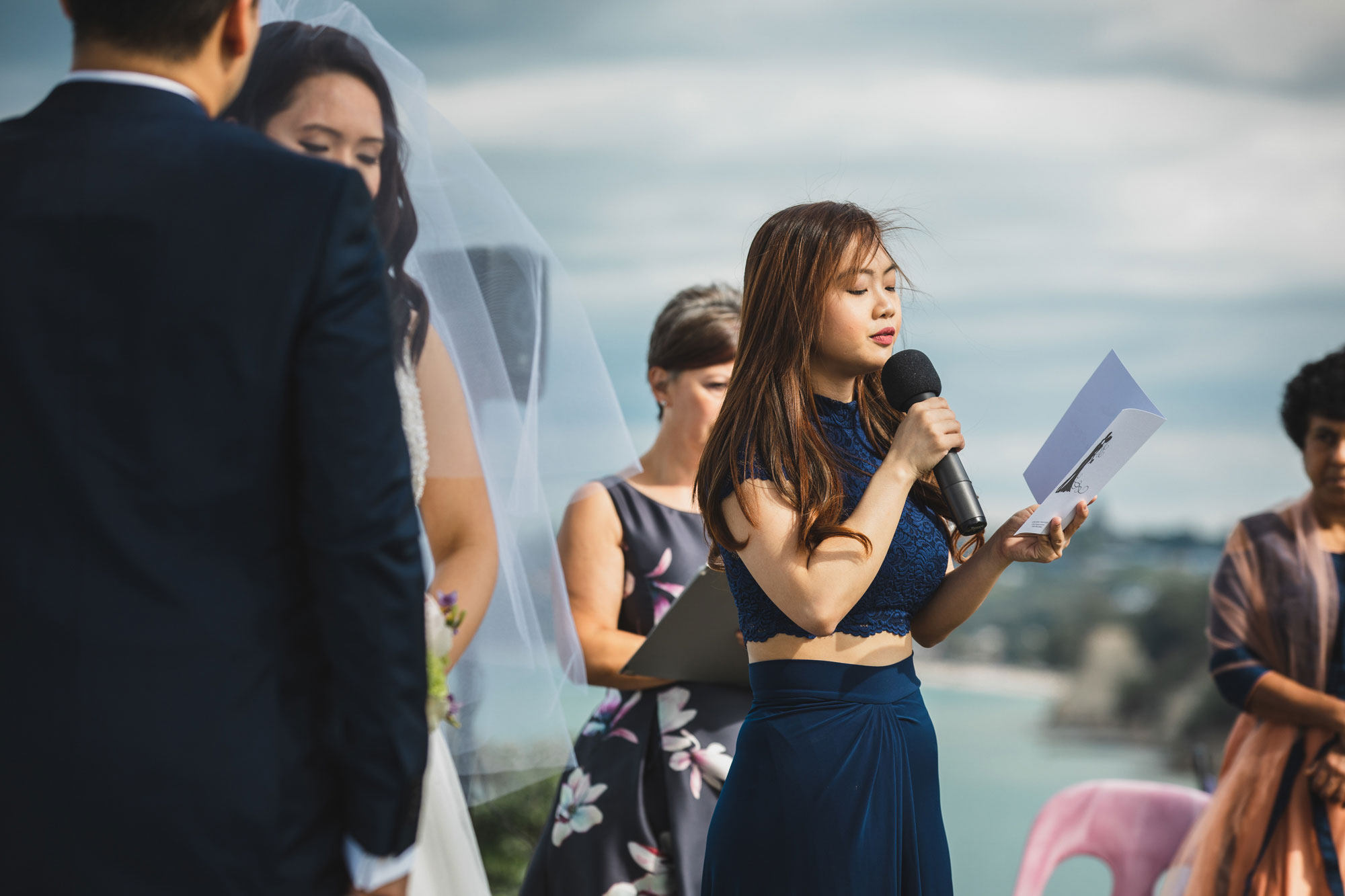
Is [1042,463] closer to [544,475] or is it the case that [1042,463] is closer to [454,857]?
[544,475]

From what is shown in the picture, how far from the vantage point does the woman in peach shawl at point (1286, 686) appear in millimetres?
2330

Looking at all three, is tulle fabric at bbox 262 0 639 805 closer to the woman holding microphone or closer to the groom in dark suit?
the woman holding microphone

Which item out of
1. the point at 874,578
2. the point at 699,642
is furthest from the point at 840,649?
the point at 699,642

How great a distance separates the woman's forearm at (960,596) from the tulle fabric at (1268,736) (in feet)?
4.21

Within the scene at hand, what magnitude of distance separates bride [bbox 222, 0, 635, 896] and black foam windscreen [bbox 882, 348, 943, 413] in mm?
418

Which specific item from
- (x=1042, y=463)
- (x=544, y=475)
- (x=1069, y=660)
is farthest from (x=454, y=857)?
(x=1069, y=660)

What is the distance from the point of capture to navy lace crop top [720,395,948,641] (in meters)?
1.47

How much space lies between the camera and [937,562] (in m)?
1.54

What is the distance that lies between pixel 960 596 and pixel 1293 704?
130 cm

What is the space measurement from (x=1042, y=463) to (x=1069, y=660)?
1580 cm

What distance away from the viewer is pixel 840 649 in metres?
1.46

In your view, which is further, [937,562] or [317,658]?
[937,562]

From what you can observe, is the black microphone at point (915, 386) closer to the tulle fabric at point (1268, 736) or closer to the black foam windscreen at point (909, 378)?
the black foam windscreen at point (909, 378)

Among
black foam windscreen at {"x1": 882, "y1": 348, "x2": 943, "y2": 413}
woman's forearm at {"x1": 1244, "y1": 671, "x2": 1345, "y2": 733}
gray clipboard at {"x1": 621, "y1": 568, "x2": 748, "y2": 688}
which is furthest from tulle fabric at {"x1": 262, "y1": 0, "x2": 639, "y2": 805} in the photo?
woman's forearm at {"x1": 1244, "y1": 671, "x2": 1345, "y2": 733}
